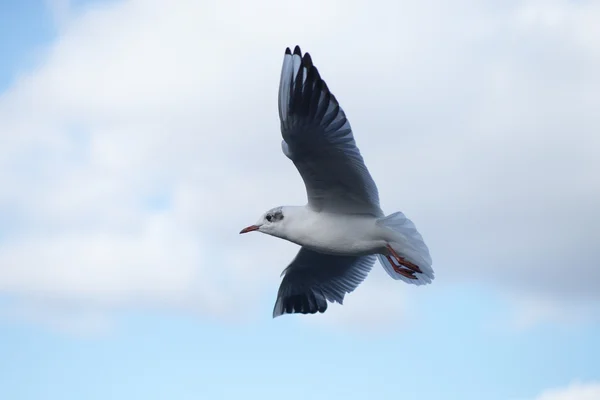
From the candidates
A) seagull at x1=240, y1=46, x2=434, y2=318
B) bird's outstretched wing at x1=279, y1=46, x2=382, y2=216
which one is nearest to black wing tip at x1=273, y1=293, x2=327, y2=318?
seagull at x1=240, y1=46, x2=434, y2=318

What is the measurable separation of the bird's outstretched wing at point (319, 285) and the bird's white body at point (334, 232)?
1.55 meters

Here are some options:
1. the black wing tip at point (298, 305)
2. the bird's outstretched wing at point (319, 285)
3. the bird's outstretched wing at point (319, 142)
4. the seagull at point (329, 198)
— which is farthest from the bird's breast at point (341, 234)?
the black wing tip at point (298, 305)

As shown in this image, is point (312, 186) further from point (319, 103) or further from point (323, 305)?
point (323, 305)

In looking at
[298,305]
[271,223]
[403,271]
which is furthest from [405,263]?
[298,305]

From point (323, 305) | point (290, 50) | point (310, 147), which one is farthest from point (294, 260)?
point (290, 50)

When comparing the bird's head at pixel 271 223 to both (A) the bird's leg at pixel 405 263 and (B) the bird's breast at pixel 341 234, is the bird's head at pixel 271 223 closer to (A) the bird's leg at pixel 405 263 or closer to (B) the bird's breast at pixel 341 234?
(B) the bird's breast at pixel 341 234

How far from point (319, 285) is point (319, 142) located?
3.19 m

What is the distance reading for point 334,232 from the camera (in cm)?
1062

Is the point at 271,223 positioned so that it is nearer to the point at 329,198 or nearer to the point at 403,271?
the point at 329,198

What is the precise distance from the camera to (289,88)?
9.60 metres

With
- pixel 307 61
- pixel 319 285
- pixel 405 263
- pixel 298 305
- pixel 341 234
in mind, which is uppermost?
pixel 307 61

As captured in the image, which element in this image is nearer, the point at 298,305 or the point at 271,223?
Answer: the point at 271,223

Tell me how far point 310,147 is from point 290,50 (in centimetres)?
104

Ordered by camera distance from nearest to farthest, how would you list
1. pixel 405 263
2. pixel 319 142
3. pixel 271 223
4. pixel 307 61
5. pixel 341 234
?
pixel 307 61
pixel 319 142
pixel 405 263
pixel 341 234
pixel 271 223
